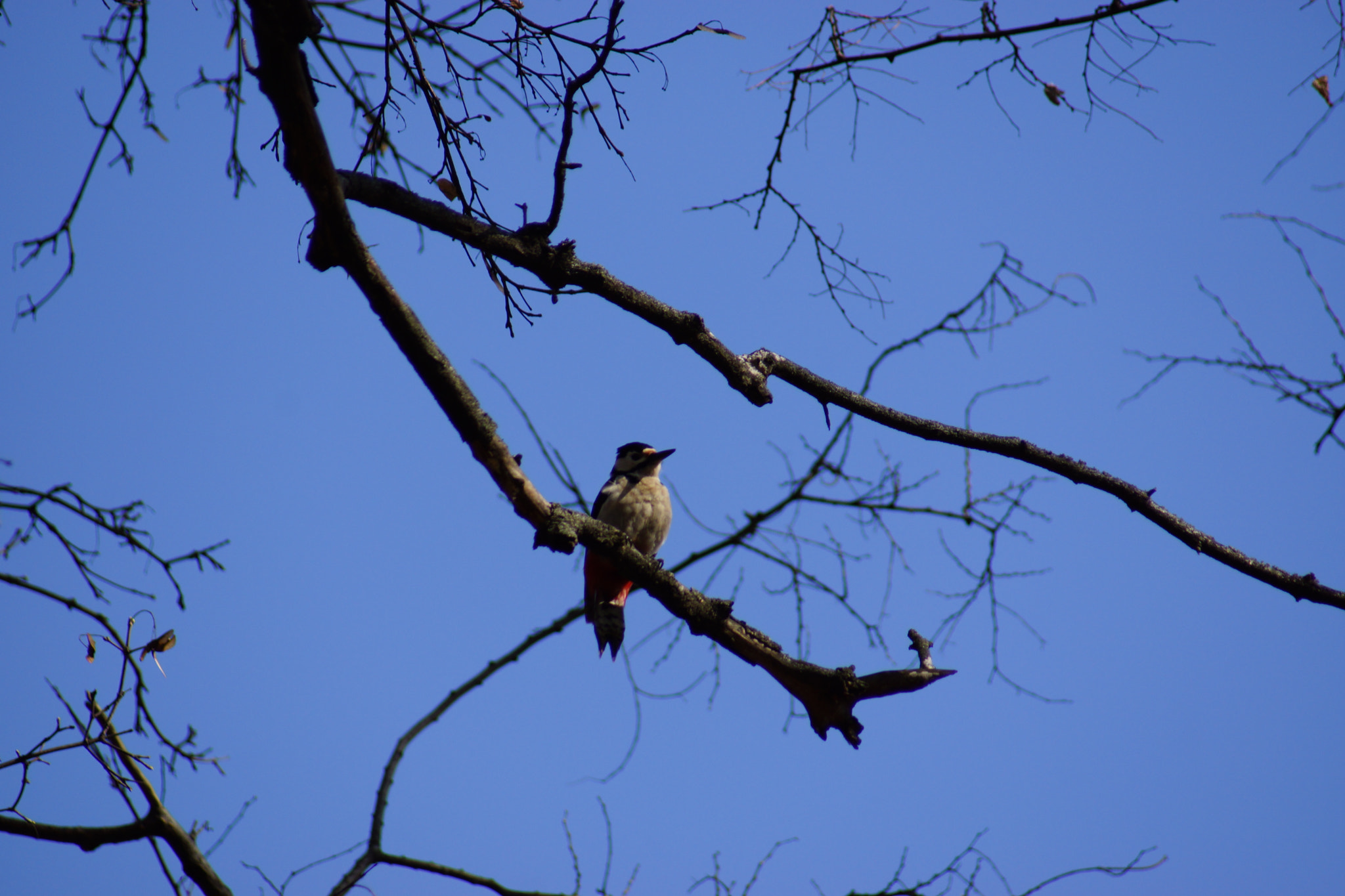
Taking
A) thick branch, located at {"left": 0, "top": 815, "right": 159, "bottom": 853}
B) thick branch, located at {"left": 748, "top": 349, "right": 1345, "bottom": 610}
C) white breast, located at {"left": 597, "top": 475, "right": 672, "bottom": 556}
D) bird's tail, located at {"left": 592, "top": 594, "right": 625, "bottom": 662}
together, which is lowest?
thick branch, located at {"left": 748, "top": 349, "right": 1345, "bottom": 610}

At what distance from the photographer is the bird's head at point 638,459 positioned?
6.54 m

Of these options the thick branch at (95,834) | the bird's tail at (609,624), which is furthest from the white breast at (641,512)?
the thick branch at (95,834)

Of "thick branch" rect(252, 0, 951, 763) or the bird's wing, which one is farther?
the bird's wing

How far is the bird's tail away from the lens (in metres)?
5.77

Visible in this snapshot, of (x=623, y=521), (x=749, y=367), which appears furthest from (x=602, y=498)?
(x=749, y=367)

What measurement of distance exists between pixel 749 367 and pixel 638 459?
3.53 metres

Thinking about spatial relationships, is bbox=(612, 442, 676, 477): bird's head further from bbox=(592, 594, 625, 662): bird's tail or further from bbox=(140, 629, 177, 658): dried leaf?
bbox=(140, 629, 177, 658): dried leaf

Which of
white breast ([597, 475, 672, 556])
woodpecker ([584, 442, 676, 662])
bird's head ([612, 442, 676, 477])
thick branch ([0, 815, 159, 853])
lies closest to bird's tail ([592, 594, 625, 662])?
woodpecker ([584, 442, 676, 662])

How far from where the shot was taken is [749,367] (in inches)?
129

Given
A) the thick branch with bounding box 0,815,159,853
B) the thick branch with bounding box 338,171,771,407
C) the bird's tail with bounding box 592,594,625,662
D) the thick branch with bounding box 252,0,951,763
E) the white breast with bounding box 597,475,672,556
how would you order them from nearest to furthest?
the thick branch with bounding box 252,0,951,763 → the thick branch with bounding box 338,171,771,407 → the thick branch with bounding box 0,815,159,853 → the bird's tail with bounding box 592,594,625,662 → the white breast with bounding box 597,475,672,556

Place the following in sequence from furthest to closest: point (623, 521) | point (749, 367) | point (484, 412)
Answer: point (623, 521) → point (749, 367) → point (484, 412)

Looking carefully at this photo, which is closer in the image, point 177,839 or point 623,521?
point 177,839

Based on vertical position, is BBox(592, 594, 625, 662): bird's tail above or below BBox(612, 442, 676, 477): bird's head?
below

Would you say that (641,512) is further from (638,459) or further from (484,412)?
(484,412)
